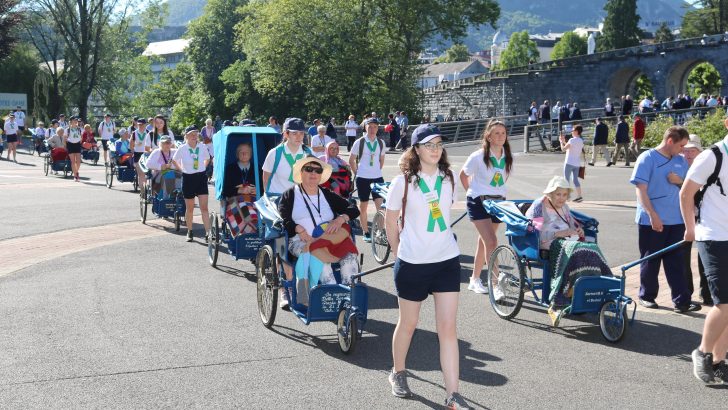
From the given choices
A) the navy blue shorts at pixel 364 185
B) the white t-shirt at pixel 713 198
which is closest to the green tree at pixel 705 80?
the navy blue shorts at pixel 364 185

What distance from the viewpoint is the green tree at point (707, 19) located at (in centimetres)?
10362

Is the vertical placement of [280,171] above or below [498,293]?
above

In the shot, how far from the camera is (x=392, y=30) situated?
61281 mm

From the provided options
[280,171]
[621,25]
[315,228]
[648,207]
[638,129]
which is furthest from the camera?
[621,25]

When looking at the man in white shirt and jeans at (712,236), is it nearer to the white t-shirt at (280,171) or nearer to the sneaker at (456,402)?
the sneaker at (456,402)

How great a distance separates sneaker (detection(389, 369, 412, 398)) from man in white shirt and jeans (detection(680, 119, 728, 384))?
213 centimetres

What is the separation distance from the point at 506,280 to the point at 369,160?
5.18 meters

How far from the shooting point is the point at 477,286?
995 centimetres

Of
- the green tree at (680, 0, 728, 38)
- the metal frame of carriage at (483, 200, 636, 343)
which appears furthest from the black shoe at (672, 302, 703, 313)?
the green tree at (680, 0, 728, 38)

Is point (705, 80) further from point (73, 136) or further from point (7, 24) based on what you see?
point (73, 136)

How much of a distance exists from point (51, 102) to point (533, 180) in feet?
154

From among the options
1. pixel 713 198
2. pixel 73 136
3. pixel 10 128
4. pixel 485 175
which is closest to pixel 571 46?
pixel 10 128

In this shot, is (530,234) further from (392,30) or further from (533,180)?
(392,30)

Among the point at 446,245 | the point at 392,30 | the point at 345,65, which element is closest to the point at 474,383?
the point at 446,245
